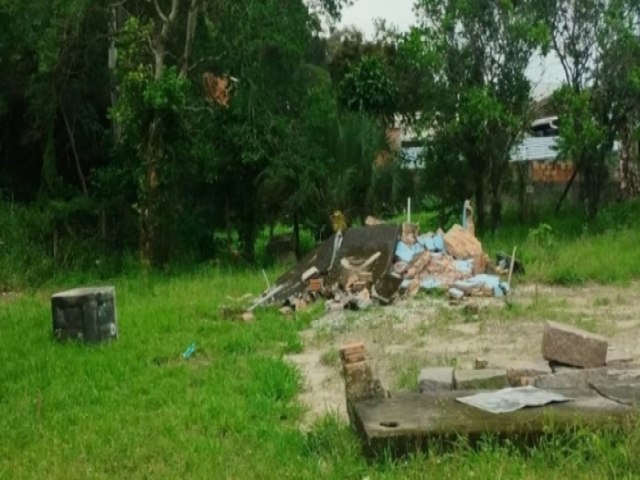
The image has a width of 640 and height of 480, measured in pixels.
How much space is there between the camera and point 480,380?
19.4 ft

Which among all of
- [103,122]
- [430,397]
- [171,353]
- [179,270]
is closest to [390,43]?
[103,122]

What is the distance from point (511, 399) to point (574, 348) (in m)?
1.58

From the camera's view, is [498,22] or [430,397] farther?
[498,22]

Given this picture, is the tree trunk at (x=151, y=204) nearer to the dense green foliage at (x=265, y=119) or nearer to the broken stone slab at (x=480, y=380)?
the dense green foliage at (x=265, y=119)

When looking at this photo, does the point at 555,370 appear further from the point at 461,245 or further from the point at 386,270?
the point at 461,245

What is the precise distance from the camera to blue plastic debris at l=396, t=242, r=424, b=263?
1217cm

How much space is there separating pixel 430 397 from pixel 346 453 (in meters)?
0.68

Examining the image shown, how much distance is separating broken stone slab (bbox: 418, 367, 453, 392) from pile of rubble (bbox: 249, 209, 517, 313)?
14.8 feet

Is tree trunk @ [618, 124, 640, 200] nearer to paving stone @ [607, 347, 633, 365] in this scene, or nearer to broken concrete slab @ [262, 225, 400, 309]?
broken concrete slab @ [262, 225, 400, 309]

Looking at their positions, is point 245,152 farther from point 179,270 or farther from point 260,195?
point 179,270

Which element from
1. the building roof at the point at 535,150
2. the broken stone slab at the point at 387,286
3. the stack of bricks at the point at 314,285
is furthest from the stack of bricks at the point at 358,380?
the building roof at the point at 535,150

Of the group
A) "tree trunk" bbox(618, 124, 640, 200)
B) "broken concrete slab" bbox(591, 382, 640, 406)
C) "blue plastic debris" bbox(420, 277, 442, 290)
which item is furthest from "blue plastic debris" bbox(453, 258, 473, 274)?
"tree trunk" bbox(618, 124, 640, 200)

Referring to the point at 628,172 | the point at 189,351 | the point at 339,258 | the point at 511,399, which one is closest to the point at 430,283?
the point at 339,258

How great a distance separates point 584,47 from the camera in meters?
17.0
